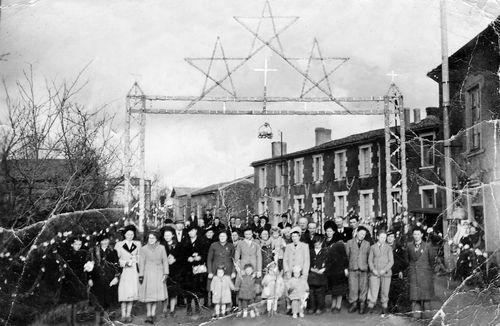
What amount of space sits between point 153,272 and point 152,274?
3 cm

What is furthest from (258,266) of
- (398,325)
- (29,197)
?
(29,197)

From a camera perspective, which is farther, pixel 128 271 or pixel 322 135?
pixel 322 135

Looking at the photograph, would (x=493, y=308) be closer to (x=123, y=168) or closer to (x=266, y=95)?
(x=266, y=95)

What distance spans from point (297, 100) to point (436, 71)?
2.27 meters

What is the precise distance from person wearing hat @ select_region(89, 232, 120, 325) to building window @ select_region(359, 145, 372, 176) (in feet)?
29.3

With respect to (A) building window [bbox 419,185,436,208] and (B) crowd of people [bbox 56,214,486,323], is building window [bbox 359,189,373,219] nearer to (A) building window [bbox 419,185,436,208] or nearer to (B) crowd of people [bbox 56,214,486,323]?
(A) building window [bbox 419,185,436,208]

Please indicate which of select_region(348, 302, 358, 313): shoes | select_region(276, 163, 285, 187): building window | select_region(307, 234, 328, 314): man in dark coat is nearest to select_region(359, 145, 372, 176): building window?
select_region(276, 163, 285, 187): building window

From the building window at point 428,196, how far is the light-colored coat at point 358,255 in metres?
4.90

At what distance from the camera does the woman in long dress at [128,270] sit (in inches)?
262

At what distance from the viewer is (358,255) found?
7.37 meters

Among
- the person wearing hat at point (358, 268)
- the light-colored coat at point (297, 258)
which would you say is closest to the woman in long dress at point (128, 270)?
the light-colored coat at point (297, 258)

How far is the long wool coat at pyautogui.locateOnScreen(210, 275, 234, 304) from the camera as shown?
22.6ft

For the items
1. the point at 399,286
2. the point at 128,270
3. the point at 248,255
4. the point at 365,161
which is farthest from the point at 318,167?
the point at 128,270

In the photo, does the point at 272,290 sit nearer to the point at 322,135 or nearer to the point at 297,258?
the point at 297,258
